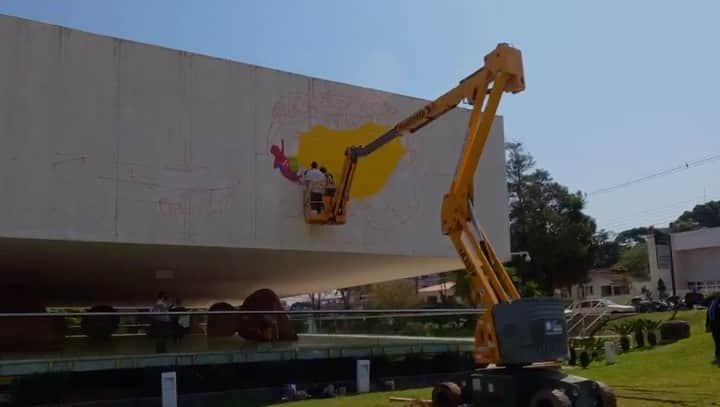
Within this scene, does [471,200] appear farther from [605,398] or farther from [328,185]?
[328,185]

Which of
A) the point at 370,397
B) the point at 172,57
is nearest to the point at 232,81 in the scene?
the point at 172,57

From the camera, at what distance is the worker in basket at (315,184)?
59.9 ft

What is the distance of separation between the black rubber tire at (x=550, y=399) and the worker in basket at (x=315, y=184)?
29.5 feet

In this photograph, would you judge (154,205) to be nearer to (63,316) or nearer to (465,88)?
(63,316)

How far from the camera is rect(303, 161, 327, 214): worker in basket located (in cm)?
1825

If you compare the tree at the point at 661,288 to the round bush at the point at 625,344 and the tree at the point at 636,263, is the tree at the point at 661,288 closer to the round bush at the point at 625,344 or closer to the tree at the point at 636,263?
the tree at the point at 636,263

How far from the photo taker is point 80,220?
15.5 meters

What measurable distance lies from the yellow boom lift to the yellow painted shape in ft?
15.2

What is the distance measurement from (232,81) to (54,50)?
4091mm

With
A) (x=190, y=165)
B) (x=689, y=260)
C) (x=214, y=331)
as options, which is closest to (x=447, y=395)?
(x=214, y=331)

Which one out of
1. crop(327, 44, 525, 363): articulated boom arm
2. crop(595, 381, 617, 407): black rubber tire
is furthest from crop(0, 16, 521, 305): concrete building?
crop(595, 381, 617, 407): black rubber tire

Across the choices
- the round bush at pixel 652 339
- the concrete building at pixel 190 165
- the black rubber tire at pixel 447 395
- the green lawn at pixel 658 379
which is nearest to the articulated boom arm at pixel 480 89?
the black rubber tire at pixel 447 395

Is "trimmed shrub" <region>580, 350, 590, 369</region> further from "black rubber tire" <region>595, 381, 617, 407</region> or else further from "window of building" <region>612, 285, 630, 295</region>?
"window of building" <region>612, 285, 630, 295</region>

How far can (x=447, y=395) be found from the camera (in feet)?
40.8
